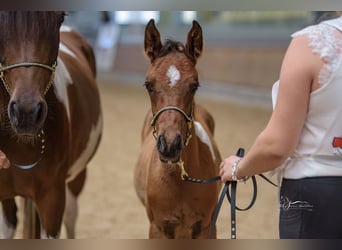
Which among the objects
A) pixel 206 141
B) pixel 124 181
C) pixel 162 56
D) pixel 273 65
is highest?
pixel 273 65

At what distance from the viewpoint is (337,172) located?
1.54m

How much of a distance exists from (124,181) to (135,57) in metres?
7.37

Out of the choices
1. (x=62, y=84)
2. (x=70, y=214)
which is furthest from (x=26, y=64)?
(x=70, y=214)

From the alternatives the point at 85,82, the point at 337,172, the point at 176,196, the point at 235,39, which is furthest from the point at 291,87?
the point at 235,39

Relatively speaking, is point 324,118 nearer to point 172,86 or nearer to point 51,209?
point 172,86

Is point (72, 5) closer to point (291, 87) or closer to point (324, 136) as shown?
point (291, 87)

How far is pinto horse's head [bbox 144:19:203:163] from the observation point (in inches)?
78.3

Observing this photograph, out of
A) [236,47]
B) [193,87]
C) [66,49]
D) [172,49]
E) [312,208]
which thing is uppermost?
[236,47]

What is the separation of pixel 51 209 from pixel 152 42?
3.02 ft

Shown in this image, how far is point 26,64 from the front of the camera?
6.36 ft

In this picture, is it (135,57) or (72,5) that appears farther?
(135,57)

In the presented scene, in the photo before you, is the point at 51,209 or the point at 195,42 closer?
the point at 195,42

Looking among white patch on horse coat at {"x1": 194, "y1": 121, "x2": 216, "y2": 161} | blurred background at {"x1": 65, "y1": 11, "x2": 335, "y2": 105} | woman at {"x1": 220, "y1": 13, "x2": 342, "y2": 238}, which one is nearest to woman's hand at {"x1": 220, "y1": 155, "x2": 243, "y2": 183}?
woman at {"x1": 220, "y1": 13, "x2": 342, "y2": 238}

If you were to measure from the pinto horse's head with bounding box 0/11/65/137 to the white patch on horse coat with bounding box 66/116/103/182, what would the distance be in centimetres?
116
